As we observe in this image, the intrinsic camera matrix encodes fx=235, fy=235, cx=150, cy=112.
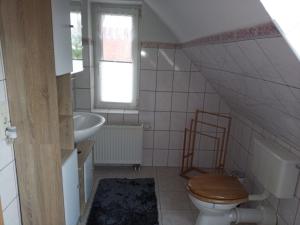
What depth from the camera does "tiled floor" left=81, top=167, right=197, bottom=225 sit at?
200 centimetres

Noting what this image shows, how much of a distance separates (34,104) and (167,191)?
1615 millimetres

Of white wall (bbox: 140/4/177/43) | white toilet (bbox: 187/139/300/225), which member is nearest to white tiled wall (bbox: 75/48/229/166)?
white wall (bbox: 140/4/177/43)

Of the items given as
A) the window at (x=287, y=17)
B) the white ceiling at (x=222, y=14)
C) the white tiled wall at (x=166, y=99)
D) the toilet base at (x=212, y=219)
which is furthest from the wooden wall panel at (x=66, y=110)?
the window at (x=287, y=17)

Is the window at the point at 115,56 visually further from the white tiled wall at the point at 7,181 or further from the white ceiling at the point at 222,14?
the white tiled wall at the point at 7,181

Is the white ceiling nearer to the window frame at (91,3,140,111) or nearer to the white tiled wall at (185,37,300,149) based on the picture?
the white tiled wall at (185,37,300,149)

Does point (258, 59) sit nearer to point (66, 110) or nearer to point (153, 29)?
point (66, 110)

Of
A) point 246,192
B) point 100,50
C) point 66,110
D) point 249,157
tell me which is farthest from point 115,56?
point 246,192

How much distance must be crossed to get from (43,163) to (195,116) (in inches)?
66.8

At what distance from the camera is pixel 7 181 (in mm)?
1189

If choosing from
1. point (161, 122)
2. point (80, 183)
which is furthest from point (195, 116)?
point (80, 183)

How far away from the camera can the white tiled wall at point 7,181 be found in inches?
44.8

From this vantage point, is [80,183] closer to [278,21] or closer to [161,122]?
[161,122]

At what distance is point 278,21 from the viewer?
26.2 inches

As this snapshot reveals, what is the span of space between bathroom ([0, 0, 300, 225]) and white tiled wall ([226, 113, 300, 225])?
1cm
